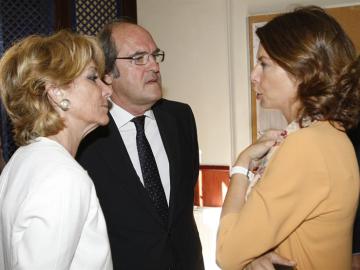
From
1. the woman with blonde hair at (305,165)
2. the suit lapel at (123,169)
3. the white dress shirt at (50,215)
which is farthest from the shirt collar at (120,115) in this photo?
the woman with blonde hair at (305,165)

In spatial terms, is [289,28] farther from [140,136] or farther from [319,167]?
[140,136]

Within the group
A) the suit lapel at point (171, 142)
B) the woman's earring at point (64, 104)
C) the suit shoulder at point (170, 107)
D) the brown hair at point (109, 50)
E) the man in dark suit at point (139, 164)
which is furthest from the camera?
the suit shoulder at point (170, 107)

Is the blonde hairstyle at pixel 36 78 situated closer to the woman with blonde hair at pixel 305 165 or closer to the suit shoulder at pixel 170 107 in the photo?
the woman with blonde hair at pixel 305 165

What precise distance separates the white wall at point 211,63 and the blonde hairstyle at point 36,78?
1798 mm

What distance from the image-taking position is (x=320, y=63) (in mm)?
1145

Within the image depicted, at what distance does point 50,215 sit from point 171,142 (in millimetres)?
1013

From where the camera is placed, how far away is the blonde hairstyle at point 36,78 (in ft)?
4.31

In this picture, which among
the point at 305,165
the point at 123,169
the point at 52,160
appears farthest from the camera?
the point at 123,169

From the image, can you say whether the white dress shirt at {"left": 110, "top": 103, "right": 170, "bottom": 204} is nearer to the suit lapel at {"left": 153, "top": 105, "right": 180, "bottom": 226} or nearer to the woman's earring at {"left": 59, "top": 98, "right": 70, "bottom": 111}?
the suit lapel at {"left": 153, "top": 105, "right": 180, "bottom": 226}

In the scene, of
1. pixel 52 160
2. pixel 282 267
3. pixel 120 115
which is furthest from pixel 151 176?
pixel 282 267

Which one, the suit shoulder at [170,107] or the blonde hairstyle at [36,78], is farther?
the suit shoulder at [170,107]

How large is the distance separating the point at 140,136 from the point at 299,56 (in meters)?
0.97

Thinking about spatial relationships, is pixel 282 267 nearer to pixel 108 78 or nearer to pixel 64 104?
pixel 64 104

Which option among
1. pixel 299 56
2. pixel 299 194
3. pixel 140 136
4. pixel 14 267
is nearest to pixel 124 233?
pixel 140 136
